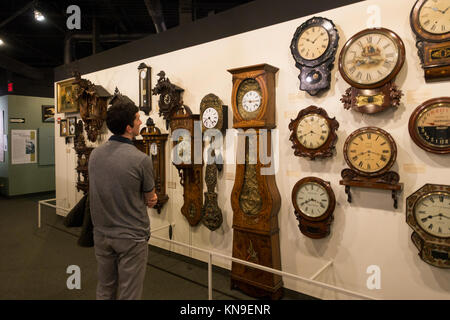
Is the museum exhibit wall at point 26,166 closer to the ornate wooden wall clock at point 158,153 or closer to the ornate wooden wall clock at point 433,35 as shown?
the ornate wooden wall clock at point 158,153

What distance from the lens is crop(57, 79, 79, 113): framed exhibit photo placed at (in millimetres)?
5137

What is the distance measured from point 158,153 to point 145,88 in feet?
2.97

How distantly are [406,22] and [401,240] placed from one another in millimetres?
1588

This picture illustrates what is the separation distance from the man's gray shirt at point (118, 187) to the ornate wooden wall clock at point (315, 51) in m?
1.59

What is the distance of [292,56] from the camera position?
272 cm

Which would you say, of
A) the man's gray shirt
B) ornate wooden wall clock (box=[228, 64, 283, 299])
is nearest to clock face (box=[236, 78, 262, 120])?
ornate wooden wall clock (box=[228, 64, 283, 299])

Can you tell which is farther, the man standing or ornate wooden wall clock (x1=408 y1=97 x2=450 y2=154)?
ornate wooden wall clock (x1=408 y1=97 x2=450 y2=154)

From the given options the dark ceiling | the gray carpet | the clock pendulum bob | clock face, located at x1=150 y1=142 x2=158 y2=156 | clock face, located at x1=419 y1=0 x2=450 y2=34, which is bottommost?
the gray carpet

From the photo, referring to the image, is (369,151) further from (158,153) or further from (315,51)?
(158,153)

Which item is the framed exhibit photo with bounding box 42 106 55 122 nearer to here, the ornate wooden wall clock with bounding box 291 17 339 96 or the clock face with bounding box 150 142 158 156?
the clock face with bounding box 150 142 158 156

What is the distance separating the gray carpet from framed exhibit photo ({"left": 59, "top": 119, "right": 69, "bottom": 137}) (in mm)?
1685

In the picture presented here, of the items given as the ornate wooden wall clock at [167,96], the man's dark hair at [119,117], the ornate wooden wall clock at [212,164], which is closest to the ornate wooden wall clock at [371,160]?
the ornate wooden wall clock at [212,164]

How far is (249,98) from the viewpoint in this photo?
9.12 feet

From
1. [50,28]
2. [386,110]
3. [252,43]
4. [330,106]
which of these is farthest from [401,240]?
[50,28]
